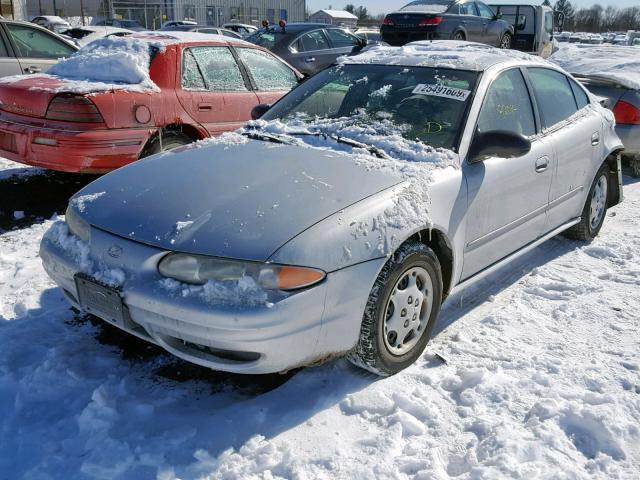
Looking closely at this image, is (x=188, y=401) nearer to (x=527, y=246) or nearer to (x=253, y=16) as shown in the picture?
(x=527, y=246)

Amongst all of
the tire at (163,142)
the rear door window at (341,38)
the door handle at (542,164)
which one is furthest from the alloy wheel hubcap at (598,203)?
the rear door window at (341,38)

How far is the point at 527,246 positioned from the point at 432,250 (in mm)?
Answer: 1151

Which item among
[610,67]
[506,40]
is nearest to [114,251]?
[610,67]

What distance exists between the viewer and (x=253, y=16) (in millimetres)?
45875

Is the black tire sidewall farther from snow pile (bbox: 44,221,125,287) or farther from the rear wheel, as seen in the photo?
the rear wheel

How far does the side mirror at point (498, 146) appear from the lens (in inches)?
127

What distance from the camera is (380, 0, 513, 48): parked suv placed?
45.9 ft

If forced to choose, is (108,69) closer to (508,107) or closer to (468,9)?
(508,107)

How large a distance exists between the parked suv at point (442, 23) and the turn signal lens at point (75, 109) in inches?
406

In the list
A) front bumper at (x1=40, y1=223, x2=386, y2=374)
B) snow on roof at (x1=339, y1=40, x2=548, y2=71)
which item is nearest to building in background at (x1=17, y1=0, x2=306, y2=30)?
snow on roof at (x1=339, y1=40, x2=548, y2=71)

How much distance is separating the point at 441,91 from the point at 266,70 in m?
3.27

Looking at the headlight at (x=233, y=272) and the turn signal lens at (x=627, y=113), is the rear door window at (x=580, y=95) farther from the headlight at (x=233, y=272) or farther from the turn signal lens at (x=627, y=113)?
the headlight at (x=233, y=272)

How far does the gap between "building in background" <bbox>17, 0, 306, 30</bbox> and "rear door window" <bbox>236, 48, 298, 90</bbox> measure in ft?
114

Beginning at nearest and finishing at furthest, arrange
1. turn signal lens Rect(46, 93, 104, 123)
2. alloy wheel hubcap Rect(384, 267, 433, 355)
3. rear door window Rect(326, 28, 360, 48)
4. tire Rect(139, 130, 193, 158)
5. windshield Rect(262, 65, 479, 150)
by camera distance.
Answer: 1. alloy wheel hubcap Rect(384, 267, 433, 355)
2. windshield Rect(262, 65, 479, 150)
3. turn signal lens Rect(46, 93, 104, 123)
4. tire Rect(139, 130, 193, 158)
5. rear door window Rect(326, 28, 360, 48)
